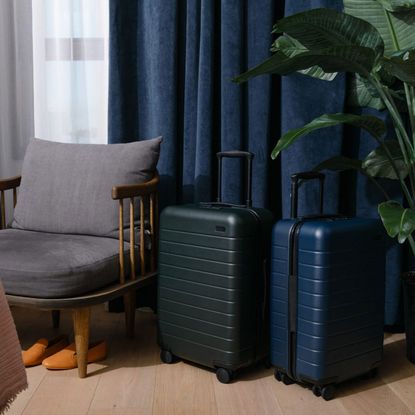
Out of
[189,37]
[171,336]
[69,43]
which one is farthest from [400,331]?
[69,43]

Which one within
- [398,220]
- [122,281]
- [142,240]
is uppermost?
[398,220]

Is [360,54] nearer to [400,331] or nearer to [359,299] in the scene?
[359,299]

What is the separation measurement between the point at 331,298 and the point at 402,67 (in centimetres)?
70

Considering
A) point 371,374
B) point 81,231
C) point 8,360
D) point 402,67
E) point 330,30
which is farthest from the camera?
point 81,231

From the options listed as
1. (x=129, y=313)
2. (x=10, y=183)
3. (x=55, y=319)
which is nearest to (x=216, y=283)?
(x=129, y=313)

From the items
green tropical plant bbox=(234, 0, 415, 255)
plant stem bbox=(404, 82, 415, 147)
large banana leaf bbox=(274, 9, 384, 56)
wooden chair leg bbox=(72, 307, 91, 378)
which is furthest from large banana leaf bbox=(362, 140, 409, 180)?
wooden chair leg bbox=(72, 307, 91, 378)

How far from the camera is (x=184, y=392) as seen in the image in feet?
6.16

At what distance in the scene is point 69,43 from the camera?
2773 millimetres

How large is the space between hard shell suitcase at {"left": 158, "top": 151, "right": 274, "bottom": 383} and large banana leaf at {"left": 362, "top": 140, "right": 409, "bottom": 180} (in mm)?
465

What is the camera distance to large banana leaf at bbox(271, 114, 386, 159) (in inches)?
74.8

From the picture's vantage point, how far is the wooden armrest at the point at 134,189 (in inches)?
78.5

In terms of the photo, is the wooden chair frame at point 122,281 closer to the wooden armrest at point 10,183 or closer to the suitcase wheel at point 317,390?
the wooden armrest at point 10,183

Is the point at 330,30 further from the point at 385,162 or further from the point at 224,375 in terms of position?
the point at 224,375

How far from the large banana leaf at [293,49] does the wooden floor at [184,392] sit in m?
1.03
